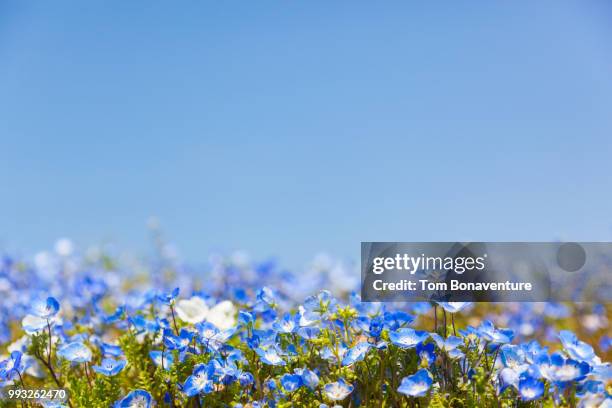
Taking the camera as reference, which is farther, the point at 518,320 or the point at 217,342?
the point at 518,320

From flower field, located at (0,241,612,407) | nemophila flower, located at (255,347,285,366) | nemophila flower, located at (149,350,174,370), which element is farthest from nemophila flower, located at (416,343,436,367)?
nemophila flower, located at (149,350,174,370)

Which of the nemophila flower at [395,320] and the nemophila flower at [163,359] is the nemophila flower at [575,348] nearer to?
the nemophila flower at [395,320]

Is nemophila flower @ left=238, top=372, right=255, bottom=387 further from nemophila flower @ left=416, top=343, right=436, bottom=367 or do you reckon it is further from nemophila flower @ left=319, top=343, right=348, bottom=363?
nemophila flower @ left=416, top=343, right=436, bottom=367

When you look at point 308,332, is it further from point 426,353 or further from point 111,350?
point 111,350

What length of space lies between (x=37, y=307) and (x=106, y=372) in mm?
405

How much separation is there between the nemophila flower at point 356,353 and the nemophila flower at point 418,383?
0.18 m

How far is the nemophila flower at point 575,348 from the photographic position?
204cm

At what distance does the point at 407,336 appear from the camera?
2.17 metres

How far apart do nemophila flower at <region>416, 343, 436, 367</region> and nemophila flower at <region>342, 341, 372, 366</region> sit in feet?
0.64

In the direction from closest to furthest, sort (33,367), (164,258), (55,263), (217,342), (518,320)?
(217,342)
(33,367)
(518,320)
(55,263)
(164,258)

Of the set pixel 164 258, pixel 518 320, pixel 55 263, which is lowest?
pixel 518 320

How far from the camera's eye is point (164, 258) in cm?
881

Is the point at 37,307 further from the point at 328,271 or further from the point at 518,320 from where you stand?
A: the point at 328,271

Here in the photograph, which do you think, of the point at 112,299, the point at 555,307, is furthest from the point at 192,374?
the point at 555,307
